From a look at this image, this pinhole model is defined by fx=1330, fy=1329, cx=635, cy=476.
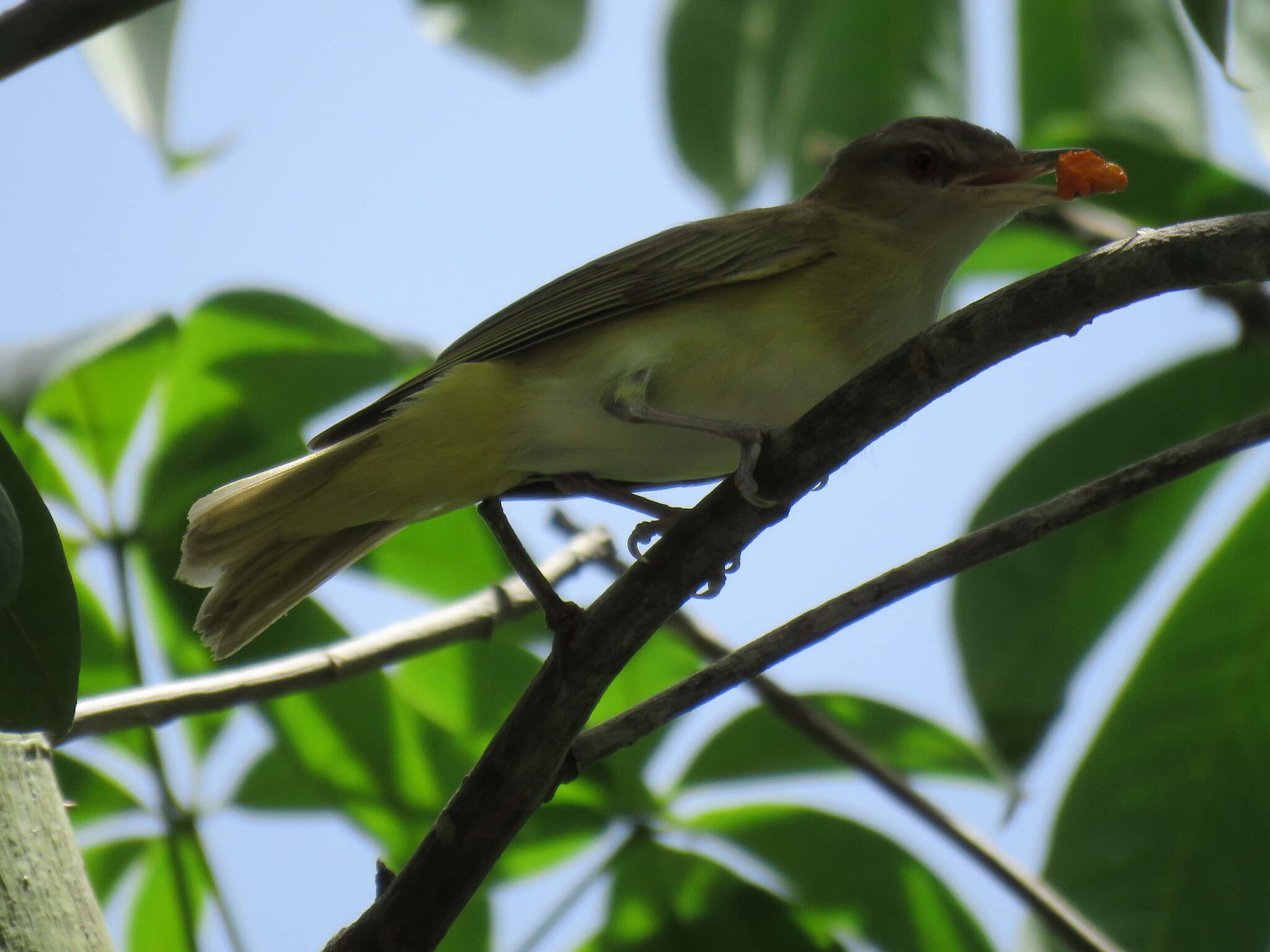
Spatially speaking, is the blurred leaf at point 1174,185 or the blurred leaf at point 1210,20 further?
the blurred leaf at point 1174,185

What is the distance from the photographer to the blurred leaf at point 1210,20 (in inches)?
63.3

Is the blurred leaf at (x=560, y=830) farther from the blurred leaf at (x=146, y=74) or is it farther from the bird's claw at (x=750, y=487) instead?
the blurred leaf at (x=146, y=74)

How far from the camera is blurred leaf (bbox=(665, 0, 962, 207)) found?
383 centimetres

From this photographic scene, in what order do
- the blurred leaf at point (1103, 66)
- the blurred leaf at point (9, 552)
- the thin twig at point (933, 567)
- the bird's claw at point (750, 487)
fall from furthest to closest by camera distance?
the blurred leaf at point (1103, 66) < the bird's claw at point (750, 487) < the thin twig at point (933, 567) < the blurred leaf at point (9, 552)

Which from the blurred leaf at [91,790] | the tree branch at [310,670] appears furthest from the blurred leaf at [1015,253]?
the blurred leaf at [91,790]

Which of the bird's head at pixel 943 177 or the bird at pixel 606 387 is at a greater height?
the bird's head at pixel 943 177

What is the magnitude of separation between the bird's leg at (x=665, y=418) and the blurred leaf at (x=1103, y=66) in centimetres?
158

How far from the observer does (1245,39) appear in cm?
319

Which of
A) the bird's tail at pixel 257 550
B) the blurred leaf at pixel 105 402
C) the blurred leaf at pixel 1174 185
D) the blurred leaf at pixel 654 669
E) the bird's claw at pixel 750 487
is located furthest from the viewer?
the blurred leaf at pixel 654 669

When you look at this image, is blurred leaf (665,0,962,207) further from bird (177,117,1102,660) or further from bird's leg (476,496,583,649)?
bird's leg (476,496,583,649)

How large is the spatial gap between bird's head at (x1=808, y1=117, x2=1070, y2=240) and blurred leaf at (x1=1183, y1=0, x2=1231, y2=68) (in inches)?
64.6

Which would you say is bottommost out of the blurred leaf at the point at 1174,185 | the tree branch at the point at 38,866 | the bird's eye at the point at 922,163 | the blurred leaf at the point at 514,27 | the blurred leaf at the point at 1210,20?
the tree branch at the point at 38,866

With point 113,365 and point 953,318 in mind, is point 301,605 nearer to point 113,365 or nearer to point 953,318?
point 113,365

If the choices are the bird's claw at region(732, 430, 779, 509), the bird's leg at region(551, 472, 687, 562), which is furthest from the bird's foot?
the bird's claw at region(732, 430, 779, 509)
